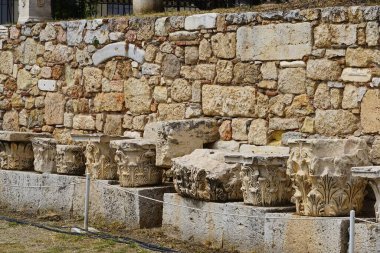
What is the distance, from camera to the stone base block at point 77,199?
446 inches

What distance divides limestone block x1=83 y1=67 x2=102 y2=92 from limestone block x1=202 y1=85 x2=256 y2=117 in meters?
2.05

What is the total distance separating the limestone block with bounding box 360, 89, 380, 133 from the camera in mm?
9688

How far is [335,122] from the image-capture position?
10.1 metres

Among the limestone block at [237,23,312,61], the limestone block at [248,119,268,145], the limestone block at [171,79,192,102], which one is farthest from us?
the limestone block at [171,79,192,102]

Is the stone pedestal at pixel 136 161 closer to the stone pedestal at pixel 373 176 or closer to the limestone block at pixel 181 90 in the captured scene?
the limestone block at pixel 181 90

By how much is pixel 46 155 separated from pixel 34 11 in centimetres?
248

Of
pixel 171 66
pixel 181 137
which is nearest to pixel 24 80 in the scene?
pixel 171 66

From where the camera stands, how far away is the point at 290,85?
34.9 ft

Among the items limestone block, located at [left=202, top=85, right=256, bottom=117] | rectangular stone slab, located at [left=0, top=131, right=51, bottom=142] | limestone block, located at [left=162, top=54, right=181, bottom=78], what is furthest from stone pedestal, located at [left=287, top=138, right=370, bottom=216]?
rectangular stone slab, located at [left=0, top=131, right=51, bottom=142]

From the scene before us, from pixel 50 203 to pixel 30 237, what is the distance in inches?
76.8

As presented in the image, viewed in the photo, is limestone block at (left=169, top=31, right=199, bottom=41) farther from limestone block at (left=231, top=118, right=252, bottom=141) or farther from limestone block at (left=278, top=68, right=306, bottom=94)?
limestone block at (left=278, top=68, right=306, bottom=94)

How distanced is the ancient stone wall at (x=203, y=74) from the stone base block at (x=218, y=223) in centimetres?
110

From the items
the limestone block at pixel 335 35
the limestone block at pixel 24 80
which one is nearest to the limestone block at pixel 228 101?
the limestone block at pixel 335 35

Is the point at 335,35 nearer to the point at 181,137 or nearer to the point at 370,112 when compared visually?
the point at 370,112
